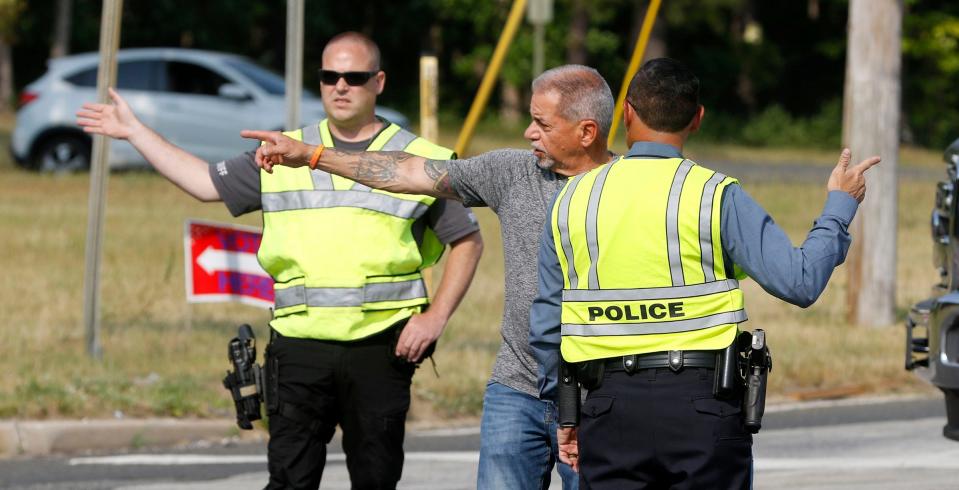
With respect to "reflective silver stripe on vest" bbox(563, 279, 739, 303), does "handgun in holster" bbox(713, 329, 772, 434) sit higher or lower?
lower

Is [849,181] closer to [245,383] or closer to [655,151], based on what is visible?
[655,151]

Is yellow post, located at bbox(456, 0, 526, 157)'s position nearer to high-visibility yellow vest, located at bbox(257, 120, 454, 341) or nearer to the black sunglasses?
the black sunglasses

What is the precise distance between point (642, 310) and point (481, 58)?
138 ft

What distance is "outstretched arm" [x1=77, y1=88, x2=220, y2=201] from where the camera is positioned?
5.96m

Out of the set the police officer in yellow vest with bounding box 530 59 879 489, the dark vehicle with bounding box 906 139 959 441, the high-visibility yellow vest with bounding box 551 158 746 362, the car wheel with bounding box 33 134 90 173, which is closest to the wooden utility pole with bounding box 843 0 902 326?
the dark vehicle with bounding box 906 139 959 441

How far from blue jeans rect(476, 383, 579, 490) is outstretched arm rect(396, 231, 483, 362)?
0.88 meters

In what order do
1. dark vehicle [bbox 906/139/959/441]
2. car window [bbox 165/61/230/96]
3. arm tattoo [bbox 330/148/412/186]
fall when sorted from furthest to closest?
car window [bbox 165/61/230/96] < dark vehicle [bbox 906/139/959/441] < arm tattoo [bbox 330/148/412/186]

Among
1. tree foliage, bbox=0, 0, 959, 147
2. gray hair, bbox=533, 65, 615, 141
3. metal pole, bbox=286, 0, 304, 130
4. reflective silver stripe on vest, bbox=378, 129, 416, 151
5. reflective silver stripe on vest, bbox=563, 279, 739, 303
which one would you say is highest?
tree foliage, bbox=0, 0, 959, 147

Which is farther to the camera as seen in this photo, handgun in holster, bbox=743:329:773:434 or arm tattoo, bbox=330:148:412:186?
arm tattoo, bbox=330:148:412:186

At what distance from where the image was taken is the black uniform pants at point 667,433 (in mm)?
4148

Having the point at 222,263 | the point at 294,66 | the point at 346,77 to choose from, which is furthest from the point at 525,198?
the point at 294,66

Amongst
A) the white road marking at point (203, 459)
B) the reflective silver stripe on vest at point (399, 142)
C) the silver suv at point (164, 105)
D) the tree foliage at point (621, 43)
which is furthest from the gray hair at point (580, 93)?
the tree foliage at point (621, 43)

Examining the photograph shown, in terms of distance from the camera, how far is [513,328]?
16.5ft

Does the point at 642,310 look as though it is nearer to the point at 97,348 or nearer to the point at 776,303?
the point at 97,348
